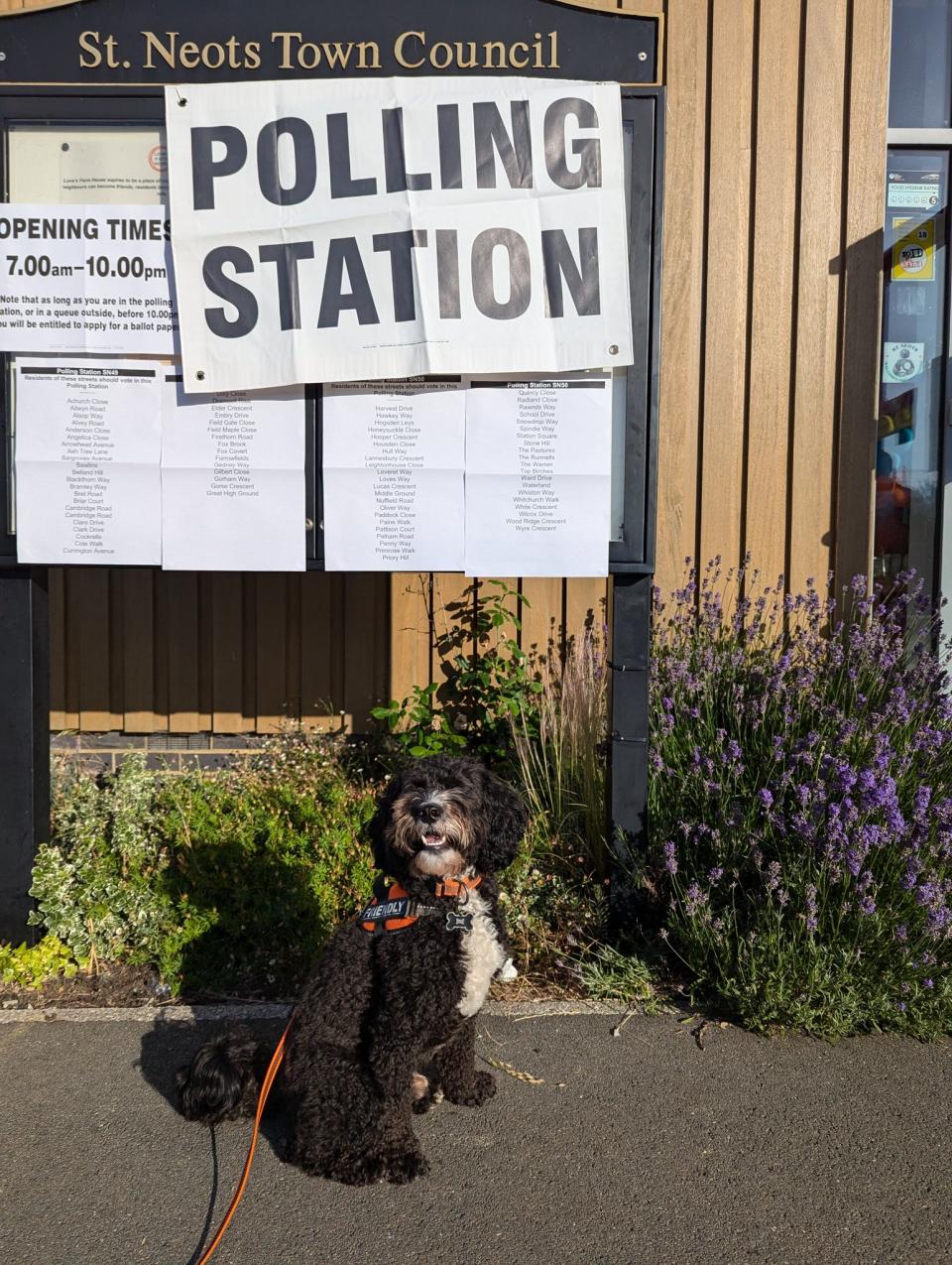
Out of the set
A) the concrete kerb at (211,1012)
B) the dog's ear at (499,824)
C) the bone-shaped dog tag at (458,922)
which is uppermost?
the dog's ear at (499,824)

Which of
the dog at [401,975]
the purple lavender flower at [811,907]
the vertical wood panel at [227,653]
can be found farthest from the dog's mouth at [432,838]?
the vertical wood panel at [227,653]

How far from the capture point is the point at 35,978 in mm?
3795

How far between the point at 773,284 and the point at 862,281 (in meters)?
0.47

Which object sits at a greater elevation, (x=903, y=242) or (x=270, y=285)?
(x=903, y=242)

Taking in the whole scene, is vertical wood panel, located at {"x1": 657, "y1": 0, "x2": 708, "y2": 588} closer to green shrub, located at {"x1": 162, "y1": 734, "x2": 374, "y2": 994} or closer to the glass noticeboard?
the glass noticeboard

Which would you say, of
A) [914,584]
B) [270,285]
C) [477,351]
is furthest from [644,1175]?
[914,584]

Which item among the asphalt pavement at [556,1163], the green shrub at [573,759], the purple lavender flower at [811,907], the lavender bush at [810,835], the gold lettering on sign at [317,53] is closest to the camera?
the asphalt pavement at [556,1163]

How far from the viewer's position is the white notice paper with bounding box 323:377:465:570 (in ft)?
12.6

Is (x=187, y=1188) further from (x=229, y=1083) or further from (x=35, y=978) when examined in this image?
(x=35, y=978)

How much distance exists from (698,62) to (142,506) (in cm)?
386

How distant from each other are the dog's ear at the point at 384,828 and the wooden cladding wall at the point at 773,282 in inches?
127

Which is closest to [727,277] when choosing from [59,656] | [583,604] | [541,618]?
[583,604]

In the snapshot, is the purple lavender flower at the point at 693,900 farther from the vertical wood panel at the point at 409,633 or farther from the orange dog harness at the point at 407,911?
the vertical wood panel at the point at 409,633

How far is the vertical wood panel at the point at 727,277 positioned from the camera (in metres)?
5.36
